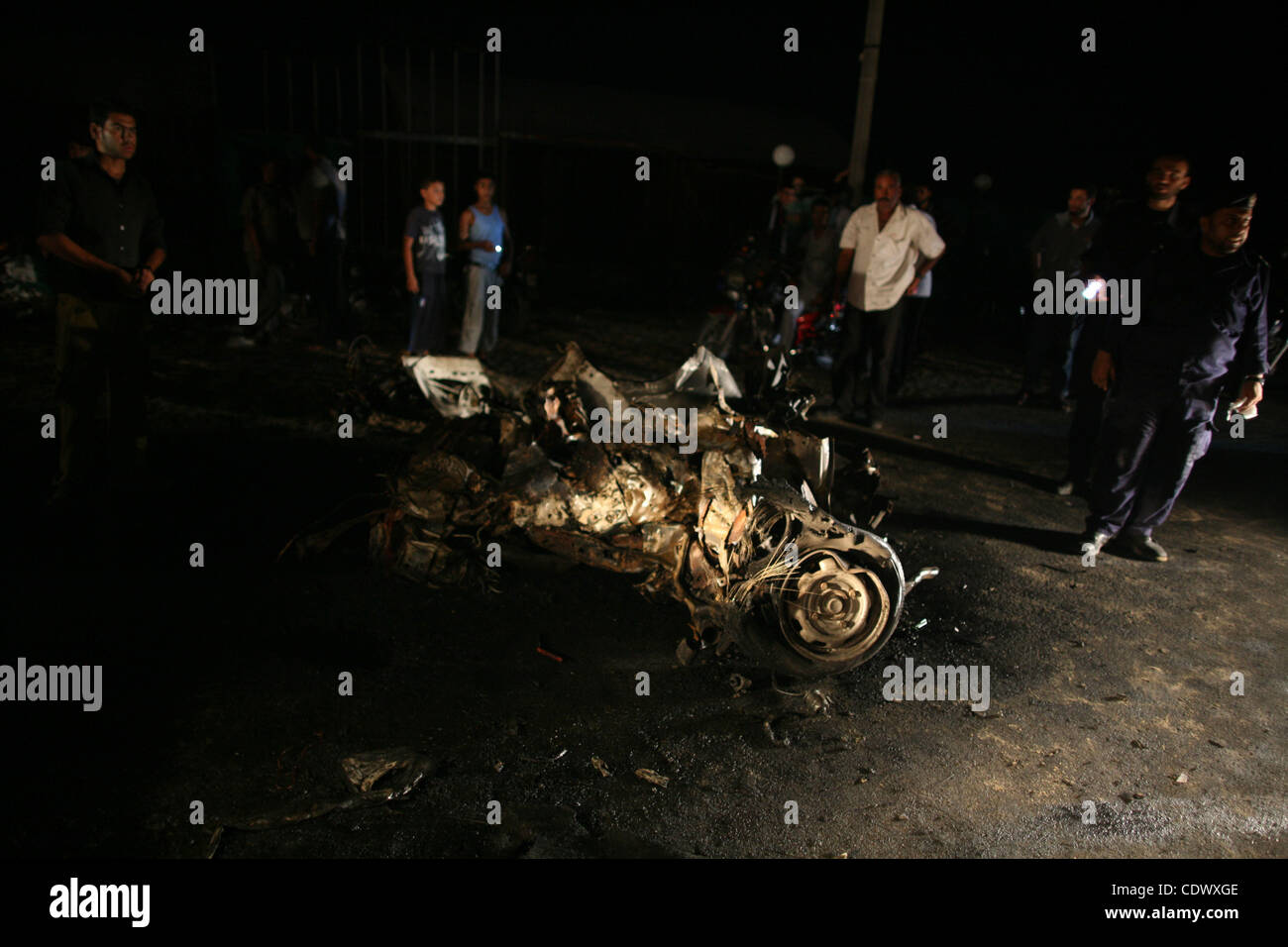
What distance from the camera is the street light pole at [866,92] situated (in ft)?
31.3

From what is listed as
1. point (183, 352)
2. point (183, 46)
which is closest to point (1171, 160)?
point (183, 352)

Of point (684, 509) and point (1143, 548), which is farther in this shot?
point (1143, 548)

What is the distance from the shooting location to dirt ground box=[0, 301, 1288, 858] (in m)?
2.77

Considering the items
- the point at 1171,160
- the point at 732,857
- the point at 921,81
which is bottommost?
the point at 732,857

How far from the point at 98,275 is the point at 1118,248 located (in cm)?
645

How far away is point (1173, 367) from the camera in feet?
16.0

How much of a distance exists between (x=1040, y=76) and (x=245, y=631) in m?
25.1

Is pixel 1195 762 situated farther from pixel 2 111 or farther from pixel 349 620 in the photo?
pixel 2 111

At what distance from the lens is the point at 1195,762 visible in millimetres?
3264
